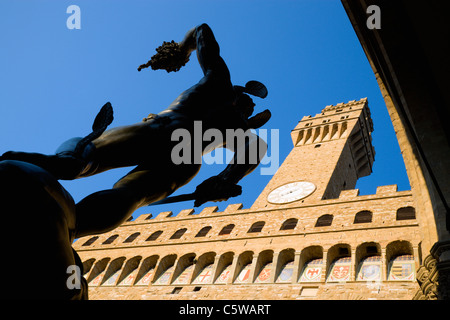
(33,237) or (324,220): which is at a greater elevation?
(33,237)

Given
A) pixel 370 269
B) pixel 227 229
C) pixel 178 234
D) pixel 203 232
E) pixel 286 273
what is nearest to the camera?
pixel 370 269

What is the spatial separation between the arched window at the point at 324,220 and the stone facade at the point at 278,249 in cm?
5

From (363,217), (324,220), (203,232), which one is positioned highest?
(363,217)

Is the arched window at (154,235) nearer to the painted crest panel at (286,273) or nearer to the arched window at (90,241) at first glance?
the arched window at (90,241)

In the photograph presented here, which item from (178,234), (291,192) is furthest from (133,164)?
(291,192)

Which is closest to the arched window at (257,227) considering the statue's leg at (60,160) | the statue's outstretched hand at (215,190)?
the statue's outstretched hand at (215,190)

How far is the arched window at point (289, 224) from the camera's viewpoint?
19.3 metres

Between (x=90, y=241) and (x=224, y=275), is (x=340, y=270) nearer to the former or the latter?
(x=224, y=275)

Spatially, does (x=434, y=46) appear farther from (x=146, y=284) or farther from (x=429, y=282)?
(x=146, y=284)

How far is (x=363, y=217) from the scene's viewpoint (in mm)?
18000

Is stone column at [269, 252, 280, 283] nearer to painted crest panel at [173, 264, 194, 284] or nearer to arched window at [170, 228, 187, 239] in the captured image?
painted crest panel at [173, 264, 194, 284]

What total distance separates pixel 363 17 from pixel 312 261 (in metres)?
14.0

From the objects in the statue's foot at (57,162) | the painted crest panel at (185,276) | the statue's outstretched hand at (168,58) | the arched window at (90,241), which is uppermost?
the statue's outstretched hand at (168,58)

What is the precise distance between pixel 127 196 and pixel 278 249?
653 inches
